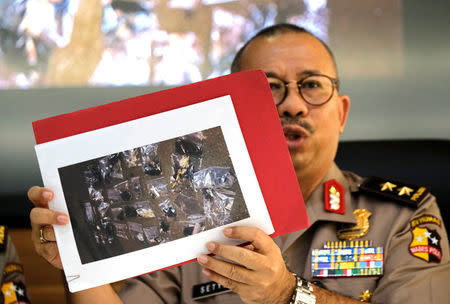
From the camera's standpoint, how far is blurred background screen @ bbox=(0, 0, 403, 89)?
236 cm

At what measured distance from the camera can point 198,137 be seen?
3.03 ft

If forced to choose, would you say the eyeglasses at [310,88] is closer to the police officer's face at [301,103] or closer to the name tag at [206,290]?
the police officer's face at [301,103]

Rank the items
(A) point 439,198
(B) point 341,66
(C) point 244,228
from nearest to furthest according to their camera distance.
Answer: (C) point 244,228 → (A) point 439,198 → (B) point 341,66

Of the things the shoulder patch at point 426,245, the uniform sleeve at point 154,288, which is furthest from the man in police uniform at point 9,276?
the shoulder patch at point 426,245

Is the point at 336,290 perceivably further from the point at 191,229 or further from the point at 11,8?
the point at 11,8

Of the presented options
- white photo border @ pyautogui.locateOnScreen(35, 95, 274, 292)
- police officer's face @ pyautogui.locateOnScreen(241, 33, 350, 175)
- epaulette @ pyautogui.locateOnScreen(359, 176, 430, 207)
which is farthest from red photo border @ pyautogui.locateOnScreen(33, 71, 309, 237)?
epaulette @ pyautogui.locateOnScreen(359, 176, 430, 207)

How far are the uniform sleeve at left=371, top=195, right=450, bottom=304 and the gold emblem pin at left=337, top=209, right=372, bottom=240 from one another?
74 mm

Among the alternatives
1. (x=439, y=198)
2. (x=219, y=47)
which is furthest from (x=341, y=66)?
(x=439, y=198)

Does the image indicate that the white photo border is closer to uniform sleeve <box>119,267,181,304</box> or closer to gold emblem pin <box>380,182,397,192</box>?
uniform sleeve <box>119,267,181,304</box>

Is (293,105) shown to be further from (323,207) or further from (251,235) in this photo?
(251,235)

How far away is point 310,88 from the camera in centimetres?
146

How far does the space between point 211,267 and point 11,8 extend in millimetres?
1937

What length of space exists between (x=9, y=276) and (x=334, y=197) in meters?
0.90

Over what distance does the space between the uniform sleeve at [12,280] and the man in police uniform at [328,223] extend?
277 mm
